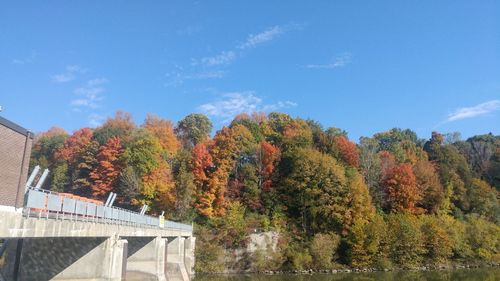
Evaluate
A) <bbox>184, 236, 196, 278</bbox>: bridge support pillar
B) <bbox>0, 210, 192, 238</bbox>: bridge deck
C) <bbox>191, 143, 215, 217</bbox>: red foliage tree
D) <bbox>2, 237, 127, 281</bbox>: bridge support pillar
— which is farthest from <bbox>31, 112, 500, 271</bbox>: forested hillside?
<bbox>2, 237, 127, 281</bbox>: bridge support pillar

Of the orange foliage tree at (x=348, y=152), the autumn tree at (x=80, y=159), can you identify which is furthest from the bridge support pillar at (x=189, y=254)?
the orange foliage tree at (x=348, y=152)

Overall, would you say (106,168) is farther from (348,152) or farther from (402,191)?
(402,191)

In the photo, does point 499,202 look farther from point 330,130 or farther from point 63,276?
point 63,276

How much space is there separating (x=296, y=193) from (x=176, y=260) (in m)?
24.4

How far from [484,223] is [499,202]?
38.0 feet

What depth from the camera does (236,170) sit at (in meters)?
68.3

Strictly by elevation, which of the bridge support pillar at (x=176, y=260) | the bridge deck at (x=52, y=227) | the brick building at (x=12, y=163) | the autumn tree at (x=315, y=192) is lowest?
the bridge support pillar at (x=176, y=260)

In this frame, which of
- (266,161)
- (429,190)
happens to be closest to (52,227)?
(266,161)

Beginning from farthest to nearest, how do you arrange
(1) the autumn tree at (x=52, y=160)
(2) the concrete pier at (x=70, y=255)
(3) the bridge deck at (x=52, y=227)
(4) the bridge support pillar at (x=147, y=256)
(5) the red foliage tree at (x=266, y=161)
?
1. (1) the autumn tree at (x=52, y=160)
2. (5) the red foliage tree at (x=266, y=161)
3. (4) the bridge support pillar at (x=147, y=256)
4. (2) the concrete pier at (x=70, y=255)
5. (3) the bridge deck at (x=52, y=227)

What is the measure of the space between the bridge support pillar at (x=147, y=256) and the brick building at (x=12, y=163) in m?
21.7

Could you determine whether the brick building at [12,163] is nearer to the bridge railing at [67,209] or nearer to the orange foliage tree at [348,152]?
the bridge railing at [67,209]

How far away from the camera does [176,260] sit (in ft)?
148

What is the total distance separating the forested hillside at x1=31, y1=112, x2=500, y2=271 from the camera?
5650 cm

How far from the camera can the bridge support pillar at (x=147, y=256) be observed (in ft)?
120
